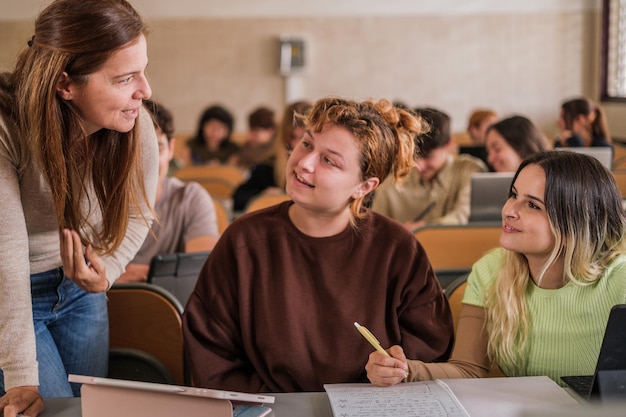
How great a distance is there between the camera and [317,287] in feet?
6.48

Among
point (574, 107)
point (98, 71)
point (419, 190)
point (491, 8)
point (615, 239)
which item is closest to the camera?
point (98, 71)

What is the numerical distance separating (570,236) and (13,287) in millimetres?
1194

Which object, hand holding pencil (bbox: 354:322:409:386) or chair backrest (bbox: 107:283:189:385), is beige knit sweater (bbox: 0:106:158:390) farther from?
hand holding pencil (bbox: 354:322:409:386)

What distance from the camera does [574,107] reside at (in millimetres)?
5844

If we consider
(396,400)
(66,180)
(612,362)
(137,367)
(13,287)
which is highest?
(66,180)

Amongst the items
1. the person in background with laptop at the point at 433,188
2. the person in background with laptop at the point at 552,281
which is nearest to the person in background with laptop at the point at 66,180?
the person in background with laptop at the point at 552,281

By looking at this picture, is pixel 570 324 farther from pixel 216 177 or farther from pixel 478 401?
pixel 216 177

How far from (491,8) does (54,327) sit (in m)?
8.38

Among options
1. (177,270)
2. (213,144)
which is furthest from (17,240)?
(213,144)

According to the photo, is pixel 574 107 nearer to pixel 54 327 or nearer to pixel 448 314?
pixel 448 314

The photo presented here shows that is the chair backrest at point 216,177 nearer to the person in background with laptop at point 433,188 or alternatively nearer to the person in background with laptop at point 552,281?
the person in background with laptop at point 433,188

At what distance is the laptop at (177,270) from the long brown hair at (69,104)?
2.23ft

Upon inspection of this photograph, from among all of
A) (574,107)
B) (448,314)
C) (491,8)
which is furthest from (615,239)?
(491,8)

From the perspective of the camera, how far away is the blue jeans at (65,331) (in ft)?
6.17
